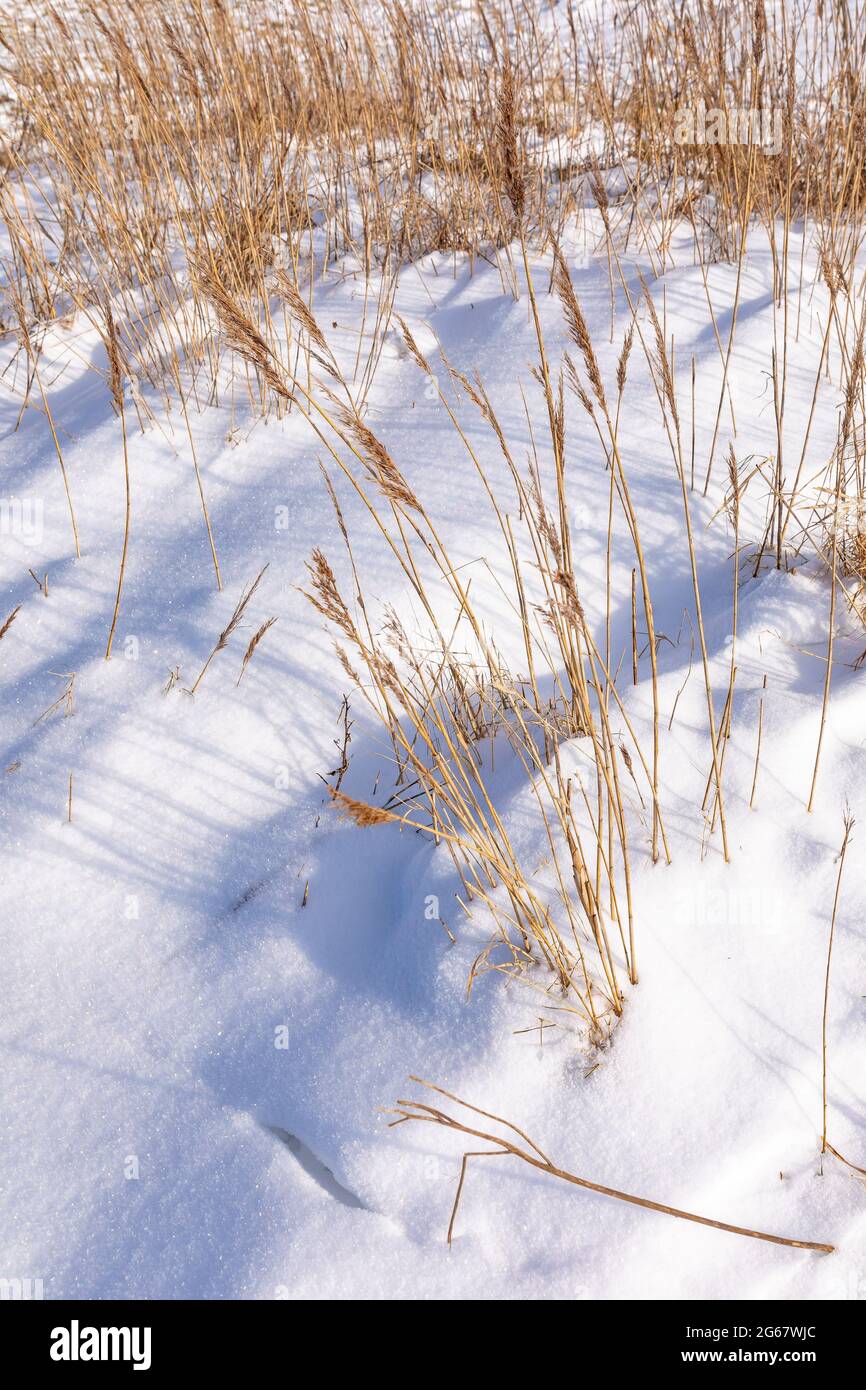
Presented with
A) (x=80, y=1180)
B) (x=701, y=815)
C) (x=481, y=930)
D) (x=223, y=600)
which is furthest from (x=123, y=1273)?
(x=223, y=600)

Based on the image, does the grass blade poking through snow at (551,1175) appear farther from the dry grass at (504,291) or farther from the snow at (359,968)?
the dry grass at (504,291)

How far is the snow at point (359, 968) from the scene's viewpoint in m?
0.95

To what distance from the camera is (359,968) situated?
117 centimetres

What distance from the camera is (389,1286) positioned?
3.04ft

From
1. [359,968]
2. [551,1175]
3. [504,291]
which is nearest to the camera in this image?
[551,1175]

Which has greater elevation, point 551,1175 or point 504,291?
point 504,291

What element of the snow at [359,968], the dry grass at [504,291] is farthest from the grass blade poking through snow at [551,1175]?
the dry grass at [504,291]

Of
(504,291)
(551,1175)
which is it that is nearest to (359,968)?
(551,1175)

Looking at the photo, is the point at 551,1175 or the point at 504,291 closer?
the point at 551,1175

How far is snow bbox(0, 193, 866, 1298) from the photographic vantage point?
37.3 inches

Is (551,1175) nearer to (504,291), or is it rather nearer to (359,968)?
(359,968)

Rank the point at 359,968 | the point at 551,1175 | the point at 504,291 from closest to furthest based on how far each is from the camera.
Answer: the point at 551,1175
the point at 359,968
the point at 504,291
